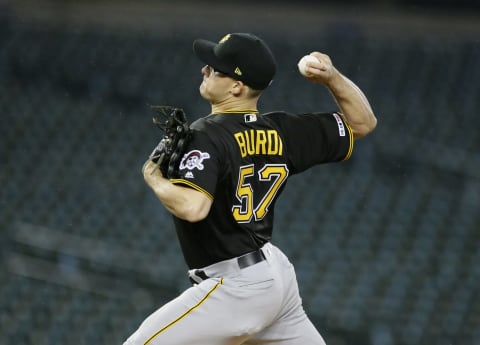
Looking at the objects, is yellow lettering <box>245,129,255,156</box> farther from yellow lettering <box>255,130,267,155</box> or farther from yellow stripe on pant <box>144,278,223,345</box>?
yellow stripe on pant <box>144,278,223,345</box>

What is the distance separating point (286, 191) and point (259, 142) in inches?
257

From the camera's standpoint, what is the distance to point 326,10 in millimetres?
13258

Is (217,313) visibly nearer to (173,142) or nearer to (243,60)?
(173,142)

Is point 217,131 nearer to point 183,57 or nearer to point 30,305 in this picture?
point 30,305

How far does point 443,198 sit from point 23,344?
15.9 feet

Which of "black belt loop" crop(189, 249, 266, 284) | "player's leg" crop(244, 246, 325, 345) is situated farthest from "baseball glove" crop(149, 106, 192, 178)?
"player's leg" crop(244, 246, 325, 345)

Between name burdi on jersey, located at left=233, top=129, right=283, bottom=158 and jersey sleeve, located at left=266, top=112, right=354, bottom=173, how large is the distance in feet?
0.27

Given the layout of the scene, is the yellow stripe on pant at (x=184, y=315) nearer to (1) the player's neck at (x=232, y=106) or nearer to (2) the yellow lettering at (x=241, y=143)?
(2) the yellow lettering at (x=241, y=143)

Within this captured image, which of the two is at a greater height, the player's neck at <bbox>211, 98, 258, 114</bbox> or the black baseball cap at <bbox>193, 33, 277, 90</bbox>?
the black baseball cap at <bbox>193, 33, 277, 90</bbox>

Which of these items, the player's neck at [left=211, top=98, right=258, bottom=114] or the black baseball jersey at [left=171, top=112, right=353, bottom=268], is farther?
the player's neck at [left=211, top=98, right=258, bottom=114]

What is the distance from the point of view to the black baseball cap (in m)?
3.12

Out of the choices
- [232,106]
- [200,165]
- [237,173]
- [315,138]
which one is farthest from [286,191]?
[200,165]

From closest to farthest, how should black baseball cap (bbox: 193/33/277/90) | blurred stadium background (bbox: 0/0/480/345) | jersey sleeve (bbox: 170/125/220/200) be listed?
1. jersey sleeve (bbox: 170/125/220/200)
2. black baseball cap (bbox: 193/33/277/90)
3. blurred stadium background (bbox: 0/0/480/345)

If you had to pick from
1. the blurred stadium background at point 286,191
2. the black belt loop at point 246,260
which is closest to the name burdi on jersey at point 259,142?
the black belt loop at point 246,260
